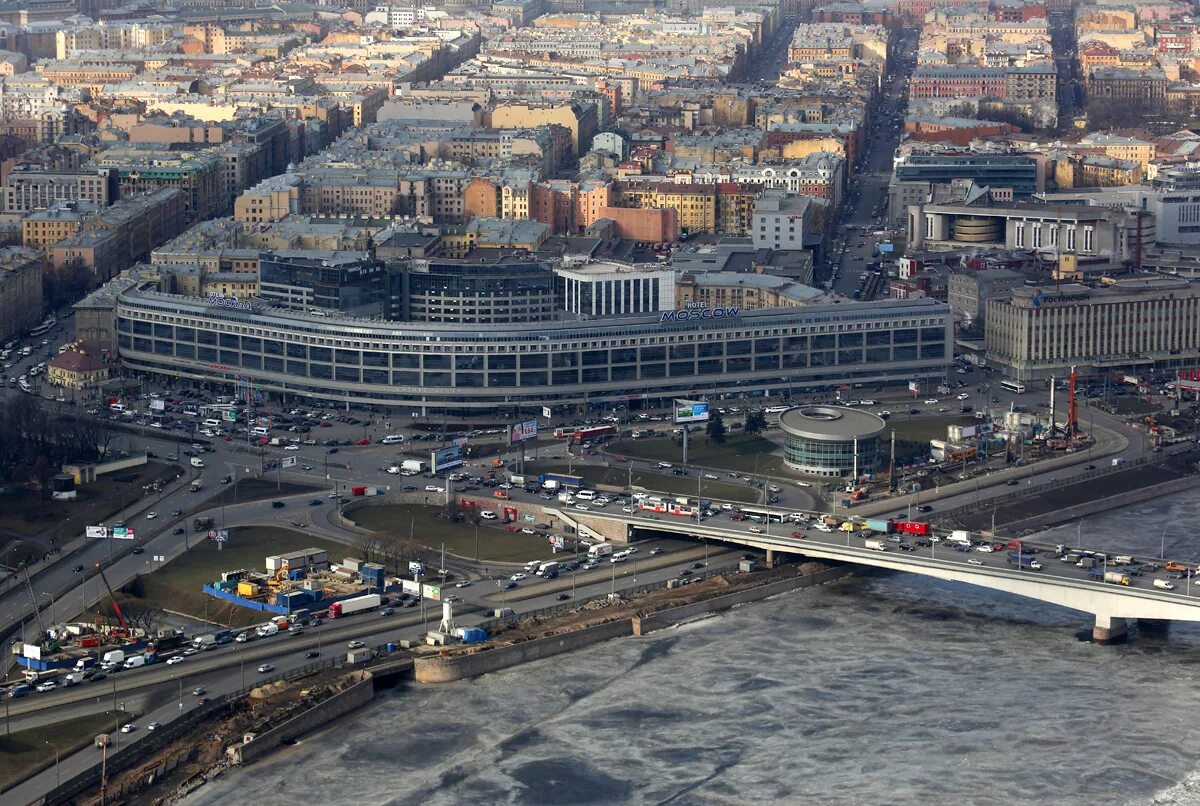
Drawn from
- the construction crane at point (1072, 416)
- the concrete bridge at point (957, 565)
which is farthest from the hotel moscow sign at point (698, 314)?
the concrete bridge at point (957, 565)

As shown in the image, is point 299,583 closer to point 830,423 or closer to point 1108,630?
point 830,423

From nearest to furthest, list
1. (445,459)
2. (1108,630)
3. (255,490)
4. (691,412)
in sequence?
(1108,630) < (255,490) < (445,459) < (691,412)

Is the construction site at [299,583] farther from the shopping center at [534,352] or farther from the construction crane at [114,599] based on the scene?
the shopping center at [534,352]

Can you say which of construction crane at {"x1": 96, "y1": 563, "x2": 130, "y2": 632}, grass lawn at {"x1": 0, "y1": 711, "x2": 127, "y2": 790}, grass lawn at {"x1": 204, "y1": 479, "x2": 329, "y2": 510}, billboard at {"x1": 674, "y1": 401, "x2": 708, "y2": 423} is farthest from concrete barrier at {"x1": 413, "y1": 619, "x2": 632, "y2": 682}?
billboard at {"x1": 674, "y1": 401, "x2": 708, "y2": 423}

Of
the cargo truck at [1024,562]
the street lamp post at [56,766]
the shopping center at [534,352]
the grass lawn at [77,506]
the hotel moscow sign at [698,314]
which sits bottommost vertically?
the street lamp post at [56,766]

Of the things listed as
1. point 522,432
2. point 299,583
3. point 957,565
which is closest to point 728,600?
point 957,565

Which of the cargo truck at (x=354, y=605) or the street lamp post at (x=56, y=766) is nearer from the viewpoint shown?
the street lamp post at (x=56, y=766)

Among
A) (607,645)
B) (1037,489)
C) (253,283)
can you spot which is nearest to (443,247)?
(253,283)
